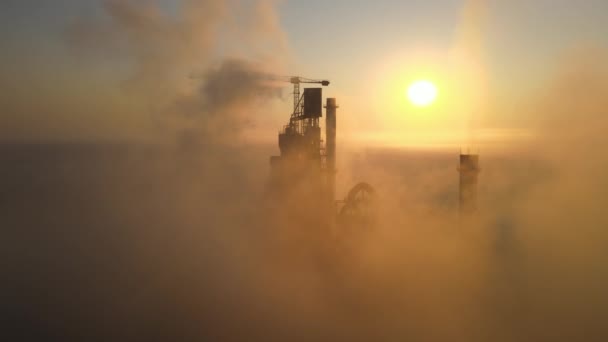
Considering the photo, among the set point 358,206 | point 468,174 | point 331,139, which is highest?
point 331,139

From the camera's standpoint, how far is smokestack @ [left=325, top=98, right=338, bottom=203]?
3847cm

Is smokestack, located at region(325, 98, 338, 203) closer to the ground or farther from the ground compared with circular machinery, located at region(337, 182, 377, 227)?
farther from the ground

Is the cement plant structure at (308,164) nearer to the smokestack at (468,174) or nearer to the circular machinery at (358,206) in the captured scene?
the circular machinery at (358,206)

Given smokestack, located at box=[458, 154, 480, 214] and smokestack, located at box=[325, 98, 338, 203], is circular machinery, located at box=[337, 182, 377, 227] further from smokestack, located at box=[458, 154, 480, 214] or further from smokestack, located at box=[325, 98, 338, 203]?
smokestack, located at box=[458, 154, 480, 214]

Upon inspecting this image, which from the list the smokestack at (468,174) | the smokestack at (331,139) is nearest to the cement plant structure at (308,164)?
the smokestack at (331,139)

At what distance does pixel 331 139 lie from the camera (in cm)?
3847

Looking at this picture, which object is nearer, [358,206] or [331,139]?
[331,139]

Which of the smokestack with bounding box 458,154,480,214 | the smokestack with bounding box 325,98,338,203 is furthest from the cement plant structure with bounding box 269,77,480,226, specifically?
the smokestack with bounding box 458,154,480,214

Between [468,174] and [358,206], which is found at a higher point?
[468,174]

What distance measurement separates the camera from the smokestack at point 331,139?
126ft

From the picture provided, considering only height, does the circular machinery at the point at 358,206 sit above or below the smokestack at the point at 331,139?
below

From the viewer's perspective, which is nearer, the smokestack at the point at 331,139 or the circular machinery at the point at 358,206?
the smokestack at the point at 331,139

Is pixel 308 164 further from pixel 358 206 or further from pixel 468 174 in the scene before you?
pixel 468 174

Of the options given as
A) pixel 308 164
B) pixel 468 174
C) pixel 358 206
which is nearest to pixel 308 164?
pixel 308 164
